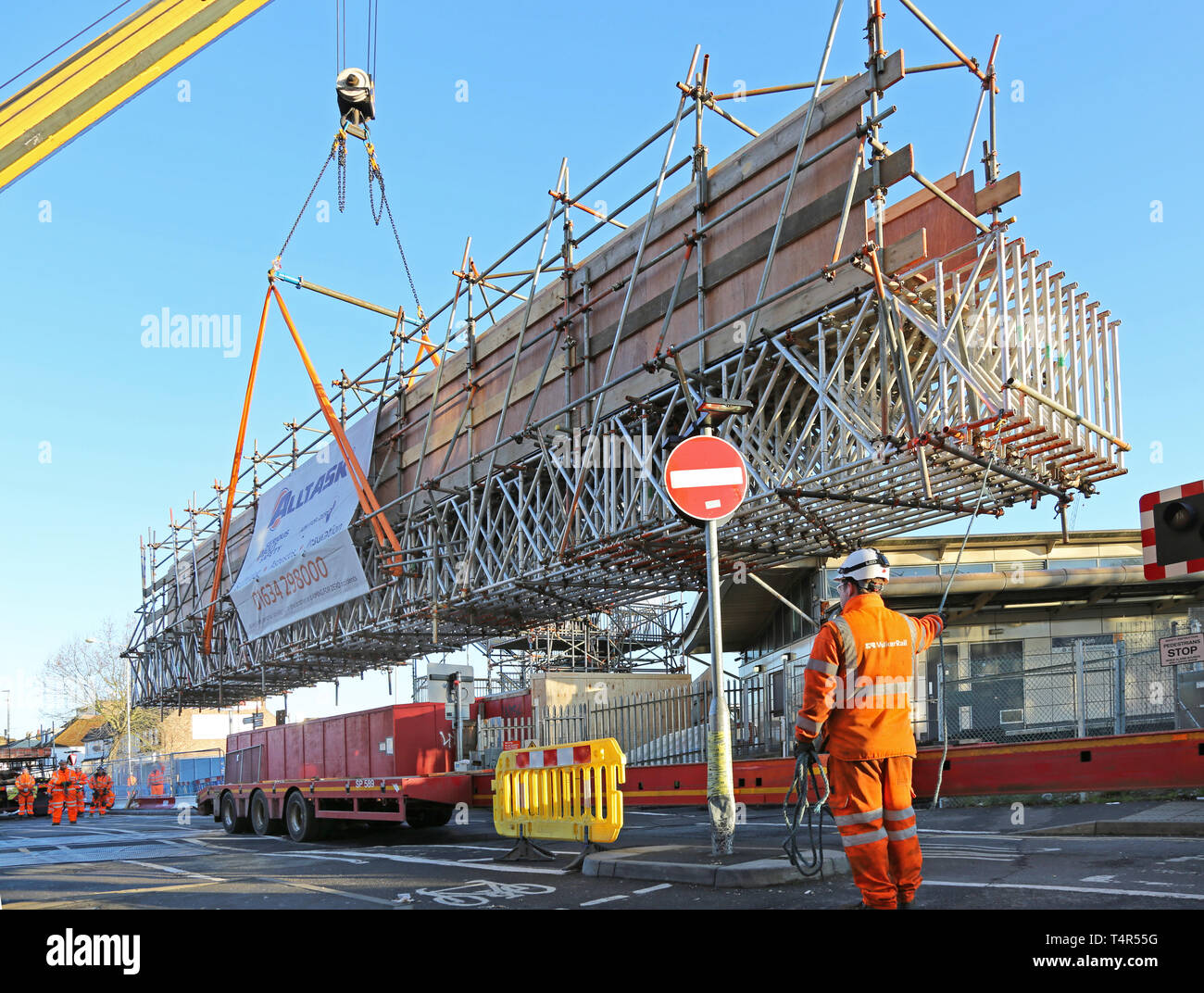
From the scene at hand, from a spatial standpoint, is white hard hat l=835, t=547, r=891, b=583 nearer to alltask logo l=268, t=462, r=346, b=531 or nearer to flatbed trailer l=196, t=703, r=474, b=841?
flatbed trailer l=196, t=703, r=474, b=841

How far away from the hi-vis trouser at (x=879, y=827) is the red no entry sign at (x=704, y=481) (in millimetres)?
3362

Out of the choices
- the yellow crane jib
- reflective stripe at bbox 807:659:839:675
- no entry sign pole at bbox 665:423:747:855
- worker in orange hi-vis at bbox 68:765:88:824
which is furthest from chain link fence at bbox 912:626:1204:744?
worker in orange hi-vis at bbox 68:765:88:824

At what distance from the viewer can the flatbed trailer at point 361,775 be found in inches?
619

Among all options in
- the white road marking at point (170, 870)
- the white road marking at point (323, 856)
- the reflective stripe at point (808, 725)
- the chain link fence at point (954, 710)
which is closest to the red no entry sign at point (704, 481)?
the reflective stripe at point (808, 725)

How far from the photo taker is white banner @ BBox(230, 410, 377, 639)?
71.6 feet

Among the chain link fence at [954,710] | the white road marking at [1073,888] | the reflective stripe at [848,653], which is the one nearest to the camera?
the reflective stripe at [848,653]

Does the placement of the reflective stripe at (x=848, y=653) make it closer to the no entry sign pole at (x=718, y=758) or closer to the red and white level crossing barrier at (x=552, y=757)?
the no entry sign pole at (x=718, y=758)

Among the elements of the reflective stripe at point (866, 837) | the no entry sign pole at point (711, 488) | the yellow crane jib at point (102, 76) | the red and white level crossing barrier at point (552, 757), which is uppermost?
the yellow crane jib at point (102, 76)

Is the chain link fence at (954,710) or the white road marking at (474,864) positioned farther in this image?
the chain link fence at (954,710)

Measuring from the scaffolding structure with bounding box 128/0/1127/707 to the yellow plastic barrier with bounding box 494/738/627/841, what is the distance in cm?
422

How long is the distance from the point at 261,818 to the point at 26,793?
1712 centimetres

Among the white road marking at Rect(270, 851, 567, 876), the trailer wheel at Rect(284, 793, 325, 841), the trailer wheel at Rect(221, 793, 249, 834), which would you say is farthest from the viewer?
the trailer wheel at Rect(221, 793, 249, 834)
